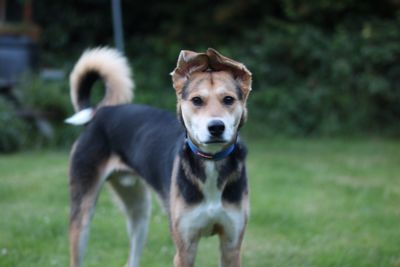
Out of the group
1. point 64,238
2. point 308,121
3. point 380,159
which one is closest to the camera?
point 64,238

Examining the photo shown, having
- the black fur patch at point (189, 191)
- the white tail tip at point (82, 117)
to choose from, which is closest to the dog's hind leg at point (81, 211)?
Result: the white tail tip at point (82, 117)

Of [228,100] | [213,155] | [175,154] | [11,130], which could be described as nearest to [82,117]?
[175,154]

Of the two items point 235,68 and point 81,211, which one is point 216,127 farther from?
point 81,211

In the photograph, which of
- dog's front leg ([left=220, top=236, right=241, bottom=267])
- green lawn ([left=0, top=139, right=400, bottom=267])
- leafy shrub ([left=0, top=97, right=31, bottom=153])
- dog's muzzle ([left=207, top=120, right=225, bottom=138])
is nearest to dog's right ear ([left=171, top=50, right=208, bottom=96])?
dog's muzzle ([left=207, top=120, right=225, bottom=138])

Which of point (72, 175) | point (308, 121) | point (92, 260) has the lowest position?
point (308, 121)

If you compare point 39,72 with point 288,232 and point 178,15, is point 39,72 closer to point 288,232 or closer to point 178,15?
point 178,15

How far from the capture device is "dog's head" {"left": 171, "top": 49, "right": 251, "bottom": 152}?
3553 millimetres

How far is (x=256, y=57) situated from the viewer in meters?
14.2

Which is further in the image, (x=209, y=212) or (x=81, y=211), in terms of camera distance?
(x=81, y=211)

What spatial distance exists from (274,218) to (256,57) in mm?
8187

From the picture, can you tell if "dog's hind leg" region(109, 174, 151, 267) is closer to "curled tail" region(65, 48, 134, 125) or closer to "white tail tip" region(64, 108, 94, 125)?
"white tail tip" region(64, 108, 94, 125)

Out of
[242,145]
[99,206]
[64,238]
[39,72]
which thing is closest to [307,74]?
[39,72]

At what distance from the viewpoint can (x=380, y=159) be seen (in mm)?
10016

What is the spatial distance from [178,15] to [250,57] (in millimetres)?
2361
